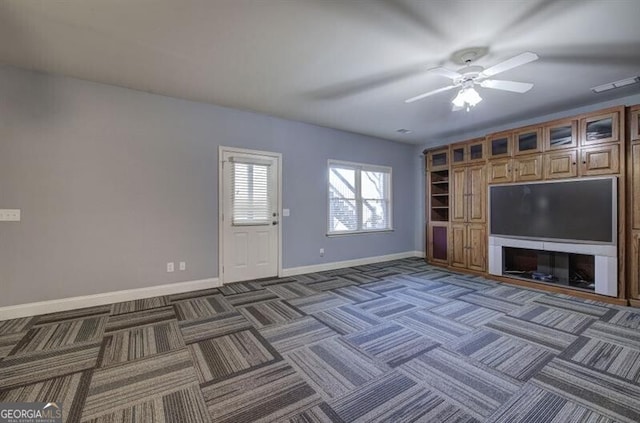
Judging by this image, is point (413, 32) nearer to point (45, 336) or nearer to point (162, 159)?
point (162, 159)

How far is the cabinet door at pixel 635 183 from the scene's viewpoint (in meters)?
3.46

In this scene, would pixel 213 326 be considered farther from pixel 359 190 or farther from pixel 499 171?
pixel 499 171

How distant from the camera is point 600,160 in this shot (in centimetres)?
371

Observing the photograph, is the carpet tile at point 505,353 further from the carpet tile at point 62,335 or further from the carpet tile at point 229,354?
the carpet tile at point 62,335

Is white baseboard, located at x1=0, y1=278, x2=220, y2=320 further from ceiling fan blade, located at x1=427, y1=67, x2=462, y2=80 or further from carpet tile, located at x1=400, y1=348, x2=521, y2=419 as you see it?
ceiling fan blade, located at x1=427, y1=67, x2=462, y2=80

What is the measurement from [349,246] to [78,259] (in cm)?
422

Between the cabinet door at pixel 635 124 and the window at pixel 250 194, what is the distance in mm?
4922

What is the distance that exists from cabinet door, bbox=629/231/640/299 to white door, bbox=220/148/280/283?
4.80m

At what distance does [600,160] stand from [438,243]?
2.83m

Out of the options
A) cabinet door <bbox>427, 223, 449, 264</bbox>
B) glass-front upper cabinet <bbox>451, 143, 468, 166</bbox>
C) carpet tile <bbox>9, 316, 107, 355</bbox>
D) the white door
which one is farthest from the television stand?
carpet tile <bbox>9, 316, 107, 355</bbox>

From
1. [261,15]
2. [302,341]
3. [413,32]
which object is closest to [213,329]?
[302,341]

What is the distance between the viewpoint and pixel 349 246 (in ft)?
18.7

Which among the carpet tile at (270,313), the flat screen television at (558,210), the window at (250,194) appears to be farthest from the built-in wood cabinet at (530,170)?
the carpet tile at (270,313)

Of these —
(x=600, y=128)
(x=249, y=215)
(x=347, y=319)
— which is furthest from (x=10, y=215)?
(x=600, y=128)
